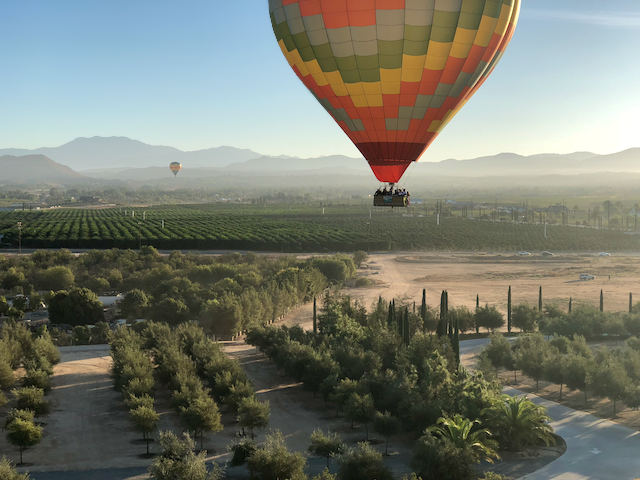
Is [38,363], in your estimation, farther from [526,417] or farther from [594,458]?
[594,458]

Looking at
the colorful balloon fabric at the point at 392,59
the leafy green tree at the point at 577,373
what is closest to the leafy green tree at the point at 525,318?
the leafy green tree at the point at 577,373

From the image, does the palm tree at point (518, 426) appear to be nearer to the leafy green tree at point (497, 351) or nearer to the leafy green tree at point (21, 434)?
the leafy green tree at point (497, 351)

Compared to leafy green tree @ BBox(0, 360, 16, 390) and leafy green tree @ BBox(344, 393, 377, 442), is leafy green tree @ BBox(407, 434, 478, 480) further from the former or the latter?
leafy green tree @ BBox(0, 360, 16, 390)

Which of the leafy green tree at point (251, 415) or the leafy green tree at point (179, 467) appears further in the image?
the leafy green tree at point (251, 415)

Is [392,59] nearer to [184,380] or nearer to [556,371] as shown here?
[184,380]

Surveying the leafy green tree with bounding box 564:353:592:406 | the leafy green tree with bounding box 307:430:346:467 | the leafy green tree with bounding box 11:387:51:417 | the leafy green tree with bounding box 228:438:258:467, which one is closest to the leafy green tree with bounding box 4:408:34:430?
the leafy green tree with bounding box 11:387:51:417
